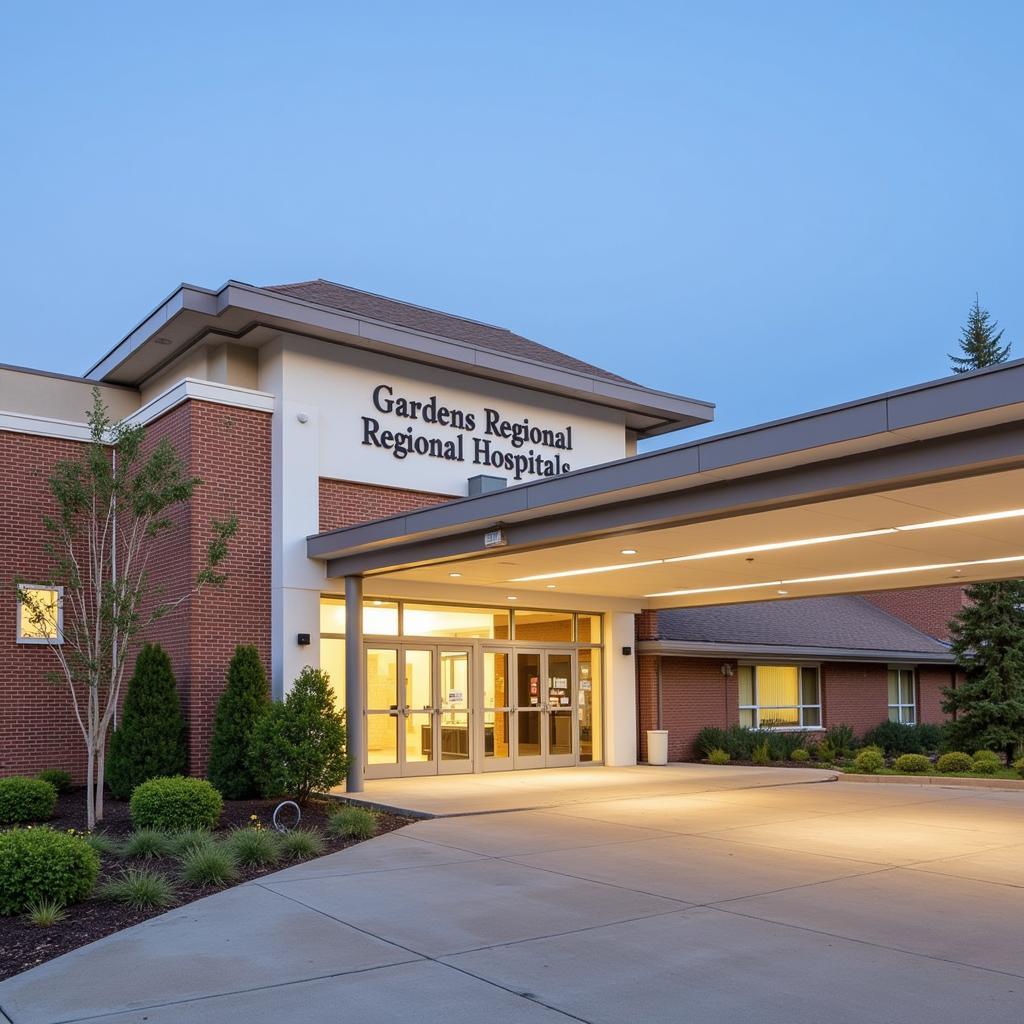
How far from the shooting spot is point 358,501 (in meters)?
19.0

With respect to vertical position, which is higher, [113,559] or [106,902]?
[113,559]

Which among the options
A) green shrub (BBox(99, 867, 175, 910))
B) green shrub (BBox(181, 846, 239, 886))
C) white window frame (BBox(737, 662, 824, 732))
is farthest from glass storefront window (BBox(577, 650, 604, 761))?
green shrub (BBox(99, 867, 175, 910))

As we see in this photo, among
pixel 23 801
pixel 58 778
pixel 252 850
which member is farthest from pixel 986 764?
pixel 23 801

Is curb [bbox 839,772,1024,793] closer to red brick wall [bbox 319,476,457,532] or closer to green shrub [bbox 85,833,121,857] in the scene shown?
red brick wall [bbox 319,476,457,532]

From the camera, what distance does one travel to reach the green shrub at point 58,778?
16781 mm

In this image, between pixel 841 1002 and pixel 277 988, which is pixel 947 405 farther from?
pixel 277 988

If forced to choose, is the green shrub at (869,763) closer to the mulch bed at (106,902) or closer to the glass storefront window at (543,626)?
the glass storefront window at (543,626)

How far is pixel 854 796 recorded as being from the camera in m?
16.8

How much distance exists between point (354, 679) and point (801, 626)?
592 inches

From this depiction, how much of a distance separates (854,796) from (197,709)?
10157 millimetres

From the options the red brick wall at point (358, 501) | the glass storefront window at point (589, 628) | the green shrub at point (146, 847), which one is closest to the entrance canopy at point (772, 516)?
the red brick wall at point (358, 501)

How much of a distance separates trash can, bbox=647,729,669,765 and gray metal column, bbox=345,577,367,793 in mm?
7329

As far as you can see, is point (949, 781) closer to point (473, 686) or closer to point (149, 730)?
point (473, 686)

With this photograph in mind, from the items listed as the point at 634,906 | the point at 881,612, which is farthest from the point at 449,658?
the point at 881,612
